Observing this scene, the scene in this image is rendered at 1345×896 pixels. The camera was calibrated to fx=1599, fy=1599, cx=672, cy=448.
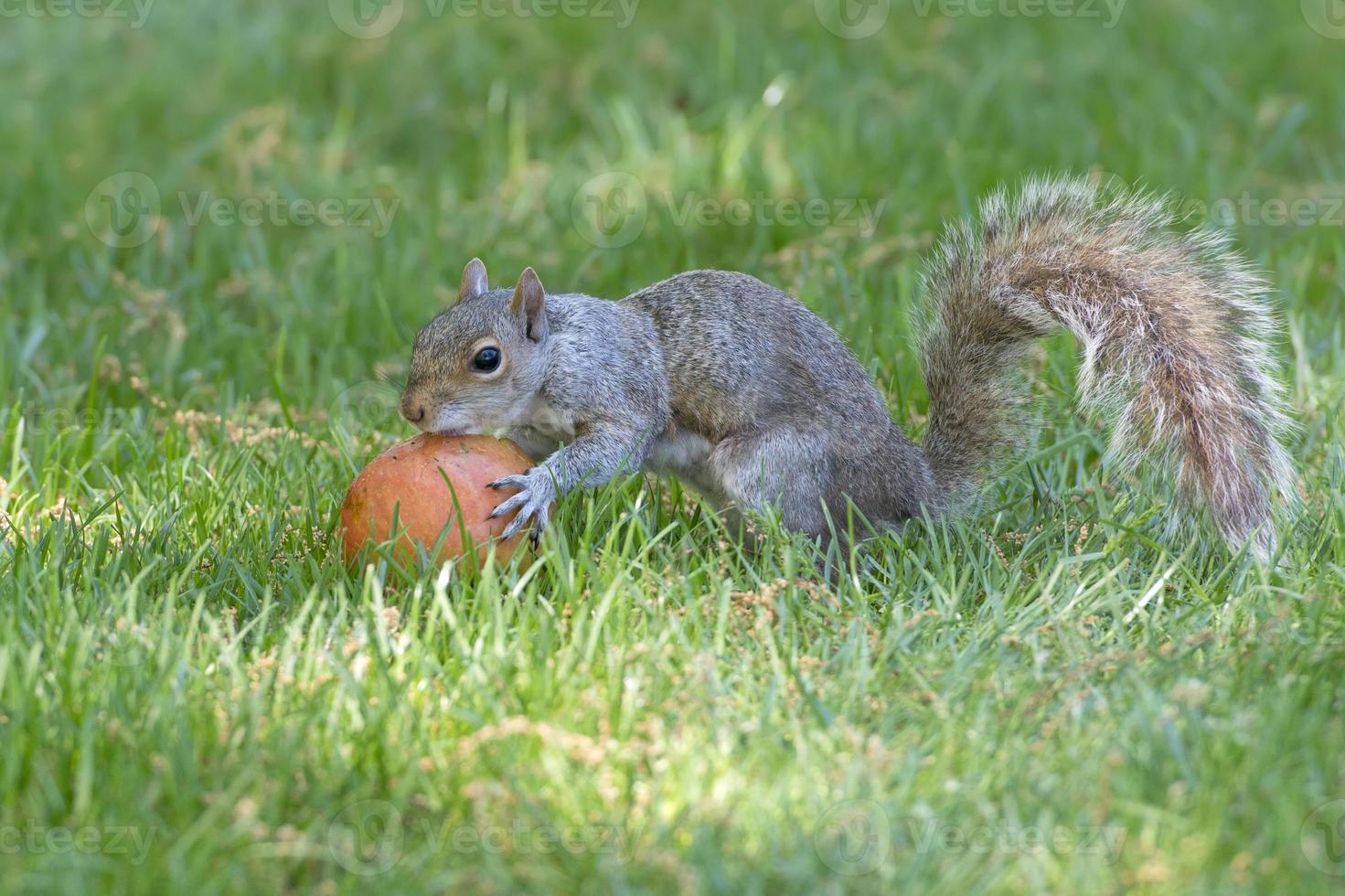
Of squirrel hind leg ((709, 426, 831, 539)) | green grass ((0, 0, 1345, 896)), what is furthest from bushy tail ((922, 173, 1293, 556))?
squirrel hind leg ((709, 426, 831, 539))

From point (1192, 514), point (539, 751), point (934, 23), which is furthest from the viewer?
point (934, 23)

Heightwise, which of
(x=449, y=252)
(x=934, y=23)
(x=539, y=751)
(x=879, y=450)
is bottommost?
(x=539, y=751)

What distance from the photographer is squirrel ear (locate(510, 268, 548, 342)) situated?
265cm

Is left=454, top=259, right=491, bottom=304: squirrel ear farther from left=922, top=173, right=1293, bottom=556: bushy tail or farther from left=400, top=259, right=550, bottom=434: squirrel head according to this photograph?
left=922, top=173, right=1293, bottom=556: bushy tail

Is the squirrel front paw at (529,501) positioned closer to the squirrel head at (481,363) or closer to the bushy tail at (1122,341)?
the squirrel head at (481,363)

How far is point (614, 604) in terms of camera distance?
7.41 ft

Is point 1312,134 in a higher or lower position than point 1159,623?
higher

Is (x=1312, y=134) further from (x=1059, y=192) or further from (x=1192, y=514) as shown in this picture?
(x=1192, y=514)

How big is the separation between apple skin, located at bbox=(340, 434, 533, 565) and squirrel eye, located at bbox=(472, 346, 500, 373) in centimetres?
17

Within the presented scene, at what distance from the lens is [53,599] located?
2.20m

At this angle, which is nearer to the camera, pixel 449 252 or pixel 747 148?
pixel 449 252

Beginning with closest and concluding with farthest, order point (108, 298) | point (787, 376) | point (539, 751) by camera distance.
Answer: point (539, 751) → point (787, 376) → point (108, 298)

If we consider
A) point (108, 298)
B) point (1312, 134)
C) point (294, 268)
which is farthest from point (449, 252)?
point (1312, 134)

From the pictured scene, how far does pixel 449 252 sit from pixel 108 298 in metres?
0.84
